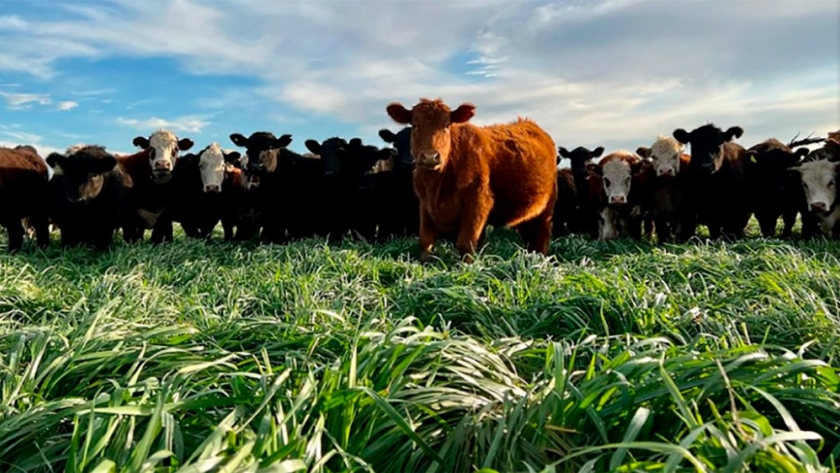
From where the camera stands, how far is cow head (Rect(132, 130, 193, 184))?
9805mm

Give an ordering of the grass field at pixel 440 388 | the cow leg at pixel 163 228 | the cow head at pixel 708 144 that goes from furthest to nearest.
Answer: the cow leg at pixel 163 228 → the cow head at pixel 708 144 → the grass field at pixel 440 388

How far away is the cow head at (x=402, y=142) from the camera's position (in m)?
8.70

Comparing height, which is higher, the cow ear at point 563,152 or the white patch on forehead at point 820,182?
the cow ear at point 563,152

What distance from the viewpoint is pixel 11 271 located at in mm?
5500

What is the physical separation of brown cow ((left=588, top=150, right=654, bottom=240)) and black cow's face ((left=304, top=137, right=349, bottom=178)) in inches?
160

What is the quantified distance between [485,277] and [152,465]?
10.7 feet

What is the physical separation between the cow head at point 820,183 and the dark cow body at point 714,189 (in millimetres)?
837

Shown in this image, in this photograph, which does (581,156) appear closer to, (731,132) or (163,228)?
(731,132)

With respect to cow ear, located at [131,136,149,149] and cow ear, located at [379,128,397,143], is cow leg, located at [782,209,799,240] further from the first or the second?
cow ear, located at [131,136,149,149]

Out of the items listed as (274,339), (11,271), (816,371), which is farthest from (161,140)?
(816,371)

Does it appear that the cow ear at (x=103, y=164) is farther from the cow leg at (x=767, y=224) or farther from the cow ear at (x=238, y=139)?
the cow leg at (x=767, y=224)

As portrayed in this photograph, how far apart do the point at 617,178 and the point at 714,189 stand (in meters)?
1.36

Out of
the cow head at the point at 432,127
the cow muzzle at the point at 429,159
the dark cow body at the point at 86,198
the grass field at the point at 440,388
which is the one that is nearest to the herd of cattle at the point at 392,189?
the dark cow body at the point at 86,198

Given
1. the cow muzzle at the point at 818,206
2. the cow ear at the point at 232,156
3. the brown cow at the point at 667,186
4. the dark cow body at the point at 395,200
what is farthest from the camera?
the cow ear at the point at 232,156
